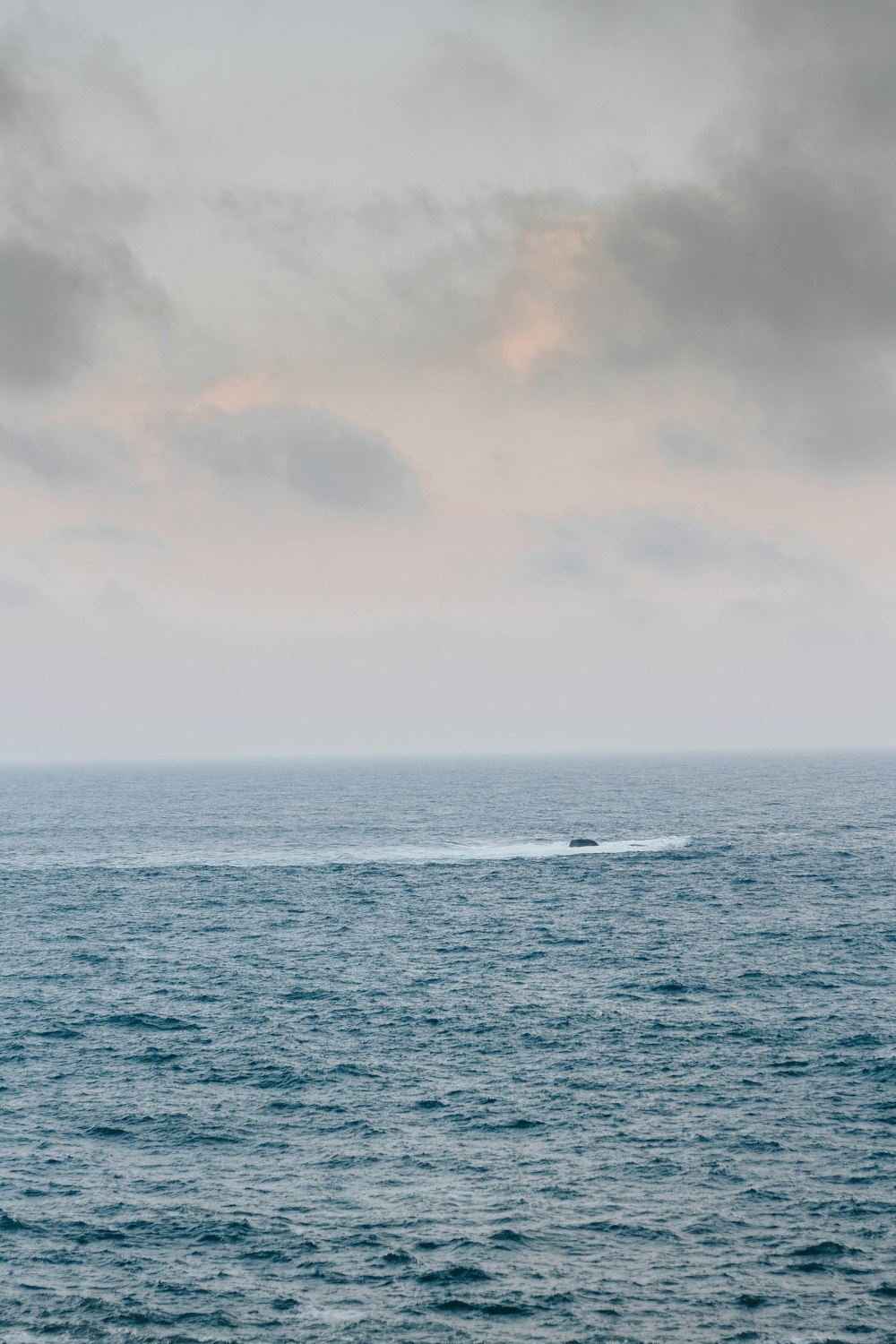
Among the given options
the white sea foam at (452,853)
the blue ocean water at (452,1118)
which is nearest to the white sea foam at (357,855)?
the white sea foam at (452,853)

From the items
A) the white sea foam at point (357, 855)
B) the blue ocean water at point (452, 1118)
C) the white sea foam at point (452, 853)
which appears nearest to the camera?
the blue ocean water at point (452, 1118)

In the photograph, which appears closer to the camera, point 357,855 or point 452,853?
point 357,855

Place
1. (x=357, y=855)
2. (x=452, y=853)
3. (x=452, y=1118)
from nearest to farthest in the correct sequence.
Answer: (x=452, y=1118)
(x=357, y=855)
(x=452, y=853)

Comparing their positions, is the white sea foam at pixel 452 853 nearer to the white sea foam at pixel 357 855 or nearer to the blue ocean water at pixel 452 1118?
the white sea foam at pixel 357 855

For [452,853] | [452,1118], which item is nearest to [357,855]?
A: [452,853]

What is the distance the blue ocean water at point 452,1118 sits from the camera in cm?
2989

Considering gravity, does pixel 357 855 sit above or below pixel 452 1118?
below

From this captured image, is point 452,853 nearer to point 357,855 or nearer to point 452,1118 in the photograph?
point 357,855

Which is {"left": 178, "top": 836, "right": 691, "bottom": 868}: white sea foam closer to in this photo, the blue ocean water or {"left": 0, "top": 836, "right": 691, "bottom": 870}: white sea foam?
{"left": 0, "top": 836, "right": 691, "bottom": 870}: white sea foam

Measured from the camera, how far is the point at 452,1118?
42500 mm

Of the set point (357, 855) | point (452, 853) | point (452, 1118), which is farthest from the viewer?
point (452, 853)

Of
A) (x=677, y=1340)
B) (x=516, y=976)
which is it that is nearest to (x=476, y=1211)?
(x=677, y=1340)

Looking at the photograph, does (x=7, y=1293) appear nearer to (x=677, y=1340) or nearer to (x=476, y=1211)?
(x=476, y=1211)

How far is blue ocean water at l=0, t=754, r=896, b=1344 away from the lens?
29.9 meters
